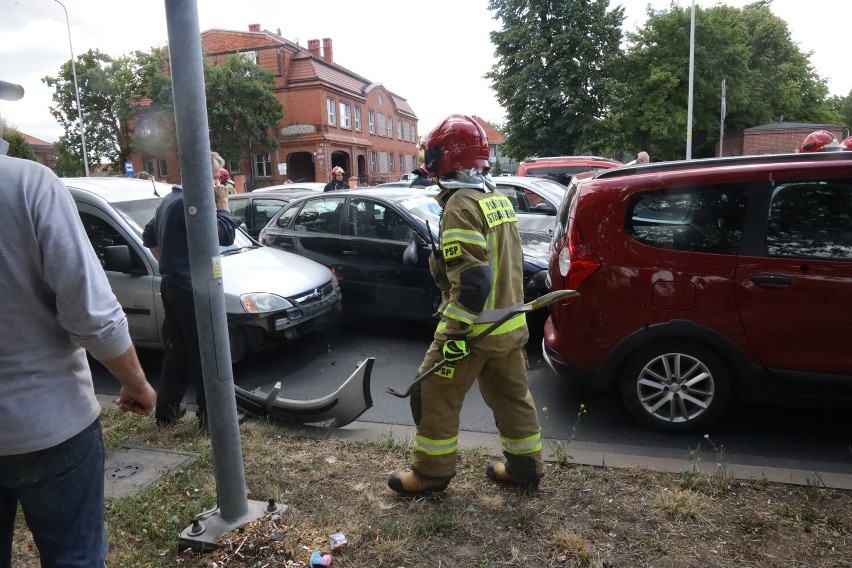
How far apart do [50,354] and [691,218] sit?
3.73 m

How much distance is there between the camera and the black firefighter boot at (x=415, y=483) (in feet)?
10.8

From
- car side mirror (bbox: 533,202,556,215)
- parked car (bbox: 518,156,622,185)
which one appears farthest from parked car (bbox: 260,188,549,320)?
parked car (bbox: 518,156,622,185)

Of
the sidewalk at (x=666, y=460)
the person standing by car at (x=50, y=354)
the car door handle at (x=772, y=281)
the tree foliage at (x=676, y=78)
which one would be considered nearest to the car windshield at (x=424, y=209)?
the sidewalk at (x=666, y=460)

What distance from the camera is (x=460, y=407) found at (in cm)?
315

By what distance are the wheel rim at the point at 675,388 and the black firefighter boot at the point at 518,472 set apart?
135cm

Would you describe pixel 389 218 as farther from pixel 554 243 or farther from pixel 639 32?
pixel 639 32

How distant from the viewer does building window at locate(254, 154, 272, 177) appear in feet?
122

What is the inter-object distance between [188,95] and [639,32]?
3950 cm

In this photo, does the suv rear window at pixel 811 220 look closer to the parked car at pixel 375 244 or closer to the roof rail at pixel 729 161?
the roof rail at pixel 729 161

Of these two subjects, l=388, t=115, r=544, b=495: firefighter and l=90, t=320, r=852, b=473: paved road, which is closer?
l=388, t=115, r=544, b=495: firefighter

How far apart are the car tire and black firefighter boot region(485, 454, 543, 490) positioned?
4.33 feet

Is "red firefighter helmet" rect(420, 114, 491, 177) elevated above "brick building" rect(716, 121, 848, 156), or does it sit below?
below

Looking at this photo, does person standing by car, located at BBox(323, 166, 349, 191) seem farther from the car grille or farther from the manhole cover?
the manhole cover

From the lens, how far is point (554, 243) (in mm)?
4887
